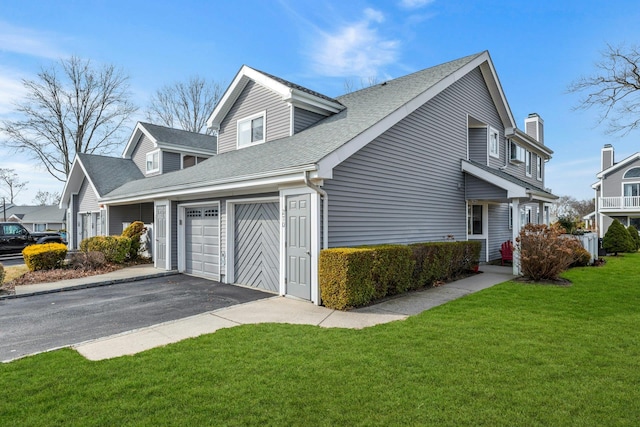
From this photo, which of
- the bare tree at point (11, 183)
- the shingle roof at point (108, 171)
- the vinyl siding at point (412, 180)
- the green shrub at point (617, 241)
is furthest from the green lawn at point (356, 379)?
the bare tree at point (11, 183)

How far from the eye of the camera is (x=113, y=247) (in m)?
13.4

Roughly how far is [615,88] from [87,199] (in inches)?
1084

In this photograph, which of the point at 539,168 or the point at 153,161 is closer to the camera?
the point at 153,161

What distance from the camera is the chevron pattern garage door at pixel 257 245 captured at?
8570 mm

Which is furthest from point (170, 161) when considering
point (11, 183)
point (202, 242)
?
point (11, 183)

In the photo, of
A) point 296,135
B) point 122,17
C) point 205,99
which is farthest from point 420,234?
point 205,99

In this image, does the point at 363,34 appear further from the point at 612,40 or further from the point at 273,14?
the point at 612,40

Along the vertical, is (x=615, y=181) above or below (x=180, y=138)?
below

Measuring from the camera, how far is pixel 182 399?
10.8 ft

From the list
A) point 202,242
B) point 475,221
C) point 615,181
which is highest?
point 615,181

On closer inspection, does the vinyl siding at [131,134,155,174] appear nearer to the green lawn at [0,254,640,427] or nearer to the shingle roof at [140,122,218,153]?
the shingle roof at [140,122,218,153]

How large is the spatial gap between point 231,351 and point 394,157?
6.67 m

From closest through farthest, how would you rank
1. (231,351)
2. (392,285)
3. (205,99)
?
(231,351) → (392,285) → (205,99)

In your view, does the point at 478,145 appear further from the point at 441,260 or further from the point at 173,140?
the point at 173,140
